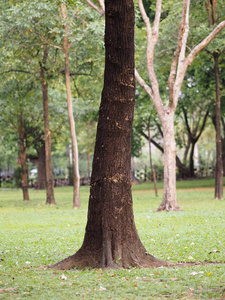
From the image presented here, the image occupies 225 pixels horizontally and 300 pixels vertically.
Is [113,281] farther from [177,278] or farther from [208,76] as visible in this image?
[208,76]

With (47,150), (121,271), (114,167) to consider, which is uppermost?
(47,150)

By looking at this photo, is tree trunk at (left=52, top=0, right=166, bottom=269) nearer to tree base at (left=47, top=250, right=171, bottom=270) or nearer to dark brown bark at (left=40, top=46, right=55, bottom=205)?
tree base at (left=47, top=250, right=171, bottom=270)

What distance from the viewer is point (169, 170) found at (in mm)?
16812

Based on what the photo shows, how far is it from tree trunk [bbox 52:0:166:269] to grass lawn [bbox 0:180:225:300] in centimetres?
39

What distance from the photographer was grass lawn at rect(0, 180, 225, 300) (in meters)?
5.82

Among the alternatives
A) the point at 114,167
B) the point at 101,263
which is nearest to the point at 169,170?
the point at 114,167

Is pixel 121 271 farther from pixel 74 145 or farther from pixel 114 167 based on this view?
pixel 74 145

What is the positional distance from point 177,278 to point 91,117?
98.1 ft

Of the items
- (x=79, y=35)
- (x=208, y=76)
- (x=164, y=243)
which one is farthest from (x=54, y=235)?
(x=208, y=76)

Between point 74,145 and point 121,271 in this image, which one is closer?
point 121,271

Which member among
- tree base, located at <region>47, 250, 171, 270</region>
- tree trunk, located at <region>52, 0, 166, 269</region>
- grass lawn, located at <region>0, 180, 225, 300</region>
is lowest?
grass lawn, located at <region>0, 180, 225, 300</region>

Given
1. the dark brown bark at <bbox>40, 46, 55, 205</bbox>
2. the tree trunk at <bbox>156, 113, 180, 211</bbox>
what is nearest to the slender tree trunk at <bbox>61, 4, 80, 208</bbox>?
the dark brown bark at <bbox>40, 46, 55, 205</bbox>

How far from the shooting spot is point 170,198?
16.8 m

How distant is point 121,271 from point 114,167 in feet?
4.92
